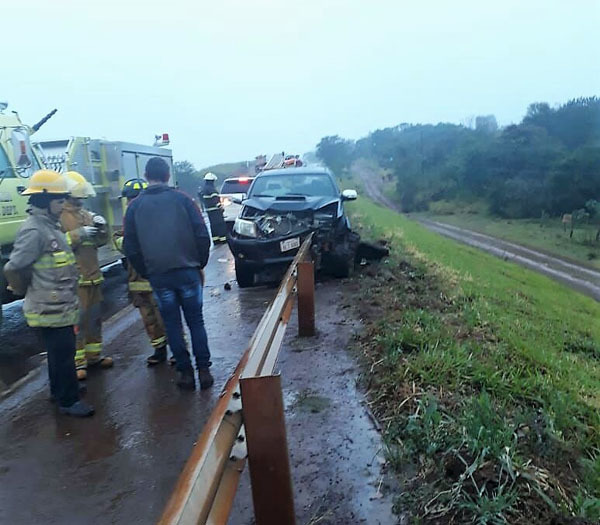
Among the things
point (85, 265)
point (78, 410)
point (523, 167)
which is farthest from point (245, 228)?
point (523, 167)

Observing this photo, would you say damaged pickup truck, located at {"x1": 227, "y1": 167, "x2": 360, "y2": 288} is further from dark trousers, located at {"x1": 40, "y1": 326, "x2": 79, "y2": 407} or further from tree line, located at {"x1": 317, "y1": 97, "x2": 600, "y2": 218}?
tree line, located at {"x1": 317, "y1": 97, "x2": 600, "y2": 218}

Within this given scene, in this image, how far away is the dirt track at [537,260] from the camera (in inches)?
827

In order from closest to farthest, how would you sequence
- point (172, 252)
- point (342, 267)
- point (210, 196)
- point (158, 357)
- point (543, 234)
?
1. point (172, 252)
2. point (158, 357)
3. point (342, 267)
4. point (210, 196)
5. point (543, 234)

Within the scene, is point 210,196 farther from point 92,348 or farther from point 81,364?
point 81,364

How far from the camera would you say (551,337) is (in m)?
6.78

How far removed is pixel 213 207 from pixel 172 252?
29.7ft

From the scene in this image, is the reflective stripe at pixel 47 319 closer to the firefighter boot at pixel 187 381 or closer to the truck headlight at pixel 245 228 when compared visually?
the firefighter boot at pixel 187 381

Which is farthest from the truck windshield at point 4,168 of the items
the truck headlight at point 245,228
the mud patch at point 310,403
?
the mud patch at point 310,403

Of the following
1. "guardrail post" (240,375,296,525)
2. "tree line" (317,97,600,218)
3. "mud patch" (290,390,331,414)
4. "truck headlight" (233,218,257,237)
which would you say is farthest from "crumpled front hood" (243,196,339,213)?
"tree line" (317,97,600,218)

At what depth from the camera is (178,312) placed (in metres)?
4.71

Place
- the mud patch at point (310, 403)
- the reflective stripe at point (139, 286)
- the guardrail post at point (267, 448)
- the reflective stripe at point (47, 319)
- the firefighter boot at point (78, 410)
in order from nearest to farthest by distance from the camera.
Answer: the guardrail post at point (267, 448), the mud patch at point (310, 403), the reflective stripe at point (47, 319), the firefighter boot at point (78, 410), the reflective stripe at point (139, 286)

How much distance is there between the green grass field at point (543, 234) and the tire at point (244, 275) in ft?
66.6

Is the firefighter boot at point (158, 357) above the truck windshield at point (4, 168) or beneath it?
beneath

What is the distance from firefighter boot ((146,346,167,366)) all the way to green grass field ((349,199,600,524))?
1907 millimetres
